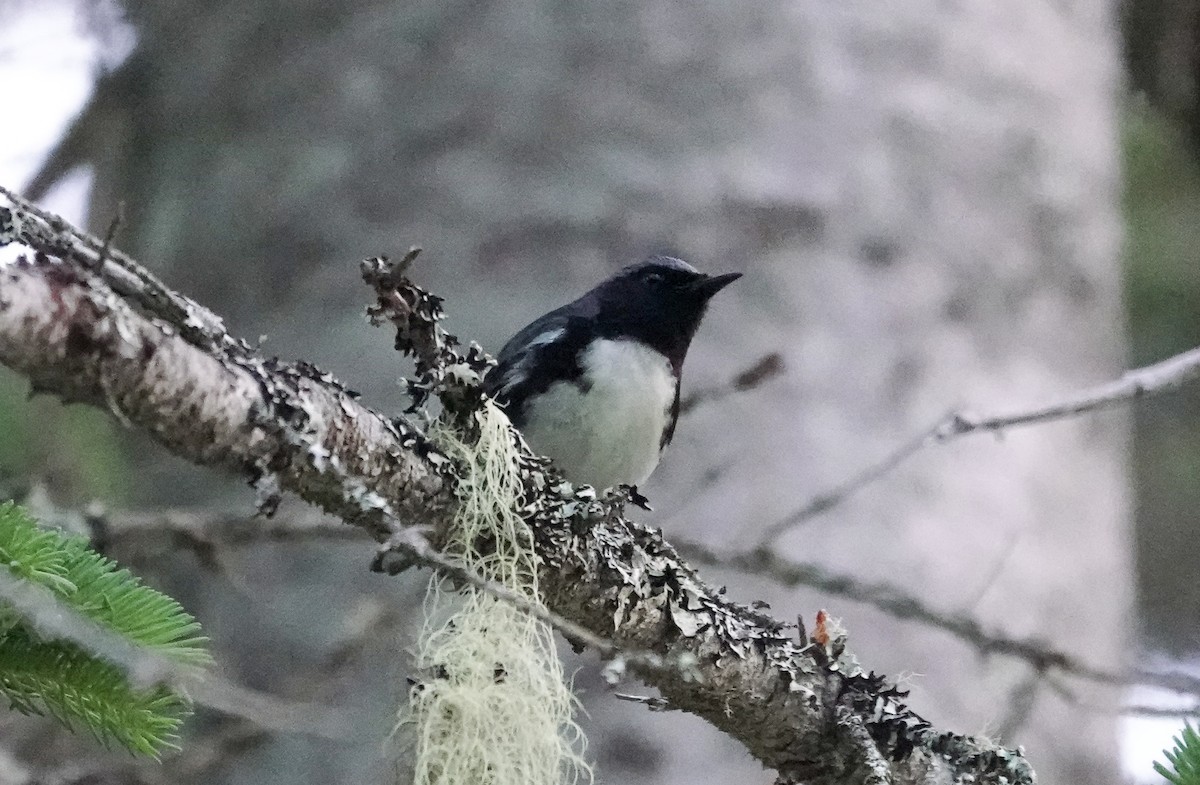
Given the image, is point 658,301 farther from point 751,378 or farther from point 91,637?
point 91,637

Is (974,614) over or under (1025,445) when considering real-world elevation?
under

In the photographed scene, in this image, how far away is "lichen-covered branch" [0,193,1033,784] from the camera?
0.78 meters

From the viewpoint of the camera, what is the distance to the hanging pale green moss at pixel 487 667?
1.20 meters

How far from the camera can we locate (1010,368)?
2822 millimetres

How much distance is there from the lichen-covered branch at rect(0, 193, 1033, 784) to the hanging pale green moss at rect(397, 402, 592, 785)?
33mm

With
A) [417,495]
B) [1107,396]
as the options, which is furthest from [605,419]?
[417,495]

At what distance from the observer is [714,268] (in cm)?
268

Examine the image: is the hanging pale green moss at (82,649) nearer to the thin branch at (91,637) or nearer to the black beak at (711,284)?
the thin branch at (91,637)

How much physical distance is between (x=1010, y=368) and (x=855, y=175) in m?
0.55

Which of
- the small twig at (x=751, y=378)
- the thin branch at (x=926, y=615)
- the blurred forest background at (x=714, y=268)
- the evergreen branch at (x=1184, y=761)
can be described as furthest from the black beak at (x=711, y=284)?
the evergreen branch at (x=1184, y=761)

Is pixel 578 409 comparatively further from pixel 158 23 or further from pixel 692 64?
pixel 158 23

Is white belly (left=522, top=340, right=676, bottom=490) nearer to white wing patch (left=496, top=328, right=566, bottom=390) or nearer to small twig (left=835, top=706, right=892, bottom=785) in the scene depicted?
white wing patch (left=496, top=328, right=566, bottom=390)

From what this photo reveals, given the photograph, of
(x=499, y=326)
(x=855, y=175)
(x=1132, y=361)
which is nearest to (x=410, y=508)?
(x=499, y=326)

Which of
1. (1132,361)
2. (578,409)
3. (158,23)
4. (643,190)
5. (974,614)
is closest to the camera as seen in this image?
(578,409)
